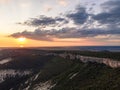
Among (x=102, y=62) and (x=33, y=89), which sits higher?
(x=102, y=62)

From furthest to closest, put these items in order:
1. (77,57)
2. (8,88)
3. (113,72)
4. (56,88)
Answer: (77,57)
(8,88)
(56,88)
(113,72)

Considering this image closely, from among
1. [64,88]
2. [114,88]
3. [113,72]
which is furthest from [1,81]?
[114,88]

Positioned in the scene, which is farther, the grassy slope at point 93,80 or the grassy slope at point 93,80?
the grassy slope at point 93,80

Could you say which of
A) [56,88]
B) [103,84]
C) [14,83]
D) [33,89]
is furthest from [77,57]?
[103,84]

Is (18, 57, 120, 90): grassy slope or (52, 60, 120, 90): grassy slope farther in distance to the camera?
(18, 57, 120, 90): grassy slope

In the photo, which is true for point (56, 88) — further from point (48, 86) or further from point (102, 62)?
point (102, 62)

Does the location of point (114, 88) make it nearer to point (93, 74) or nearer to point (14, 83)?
point (93, 74)

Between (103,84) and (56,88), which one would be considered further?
(56,88)

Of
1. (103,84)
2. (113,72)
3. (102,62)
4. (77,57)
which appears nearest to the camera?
(103,84)

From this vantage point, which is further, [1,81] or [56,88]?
[1,81]
